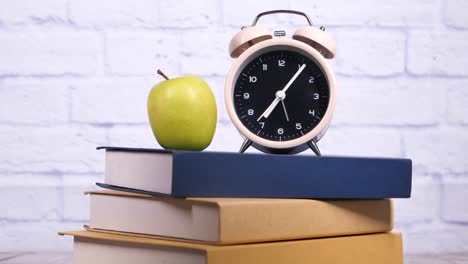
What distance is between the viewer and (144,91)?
4.95ft

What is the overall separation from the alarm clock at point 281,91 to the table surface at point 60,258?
412 mm

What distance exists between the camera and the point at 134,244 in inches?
39.1

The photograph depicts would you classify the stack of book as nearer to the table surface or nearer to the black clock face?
the black clock face

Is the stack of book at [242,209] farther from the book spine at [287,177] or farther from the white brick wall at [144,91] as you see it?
the white brick wall at [144,91]

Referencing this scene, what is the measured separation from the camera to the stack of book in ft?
3.07

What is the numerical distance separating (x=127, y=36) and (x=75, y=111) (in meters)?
0.18

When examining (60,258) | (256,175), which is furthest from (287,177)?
(60,258)

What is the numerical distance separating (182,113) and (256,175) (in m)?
0.16

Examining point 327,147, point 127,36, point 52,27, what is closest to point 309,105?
point 327,147

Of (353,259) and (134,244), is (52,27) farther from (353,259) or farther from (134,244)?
(353,259)

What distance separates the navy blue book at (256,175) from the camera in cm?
96

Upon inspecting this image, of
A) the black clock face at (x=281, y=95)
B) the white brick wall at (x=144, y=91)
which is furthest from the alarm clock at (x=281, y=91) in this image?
the white brick wall at (x=144, y=91)

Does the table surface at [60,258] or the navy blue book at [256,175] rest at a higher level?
the navy blue book at [256,175]

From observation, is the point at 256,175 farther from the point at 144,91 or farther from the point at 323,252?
the point at 144,91
